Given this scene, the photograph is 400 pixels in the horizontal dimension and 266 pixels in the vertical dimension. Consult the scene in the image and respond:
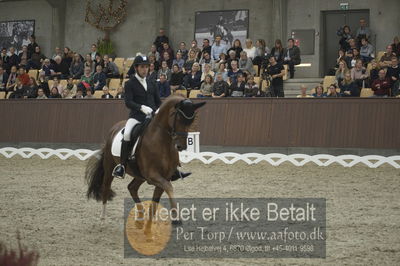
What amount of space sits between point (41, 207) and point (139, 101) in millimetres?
2404

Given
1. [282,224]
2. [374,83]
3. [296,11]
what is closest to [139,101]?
[282,224]

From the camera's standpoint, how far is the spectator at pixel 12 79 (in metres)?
22.5

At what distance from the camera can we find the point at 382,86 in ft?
53.0

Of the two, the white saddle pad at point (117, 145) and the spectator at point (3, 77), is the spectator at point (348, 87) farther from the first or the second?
the spectator at point (3, 77)

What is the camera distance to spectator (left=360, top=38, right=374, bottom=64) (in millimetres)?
18422

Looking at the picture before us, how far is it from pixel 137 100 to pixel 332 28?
1492 centimetres

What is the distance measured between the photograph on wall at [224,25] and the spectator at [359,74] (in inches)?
276

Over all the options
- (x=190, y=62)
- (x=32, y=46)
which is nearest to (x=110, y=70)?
(x=190, y=62)

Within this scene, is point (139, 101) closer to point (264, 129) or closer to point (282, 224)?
point (282, 224)

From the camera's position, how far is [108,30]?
2630 cm

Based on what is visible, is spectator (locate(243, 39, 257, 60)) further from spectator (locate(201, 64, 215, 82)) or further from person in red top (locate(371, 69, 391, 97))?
person in red top (locate(371, 69, 391, 97))

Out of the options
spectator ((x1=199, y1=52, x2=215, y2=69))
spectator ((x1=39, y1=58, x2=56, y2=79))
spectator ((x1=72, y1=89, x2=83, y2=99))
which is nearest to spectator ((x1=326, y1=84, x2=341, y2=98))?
spectator ((x1=199, y1=52, x2=215, y2=69))

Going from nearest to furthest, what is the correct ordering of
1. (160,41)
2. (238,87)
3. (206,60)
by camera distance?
(238,87), (206,60), (160,41)

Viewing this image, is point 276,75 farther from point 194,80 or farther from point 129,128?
point 129,128
